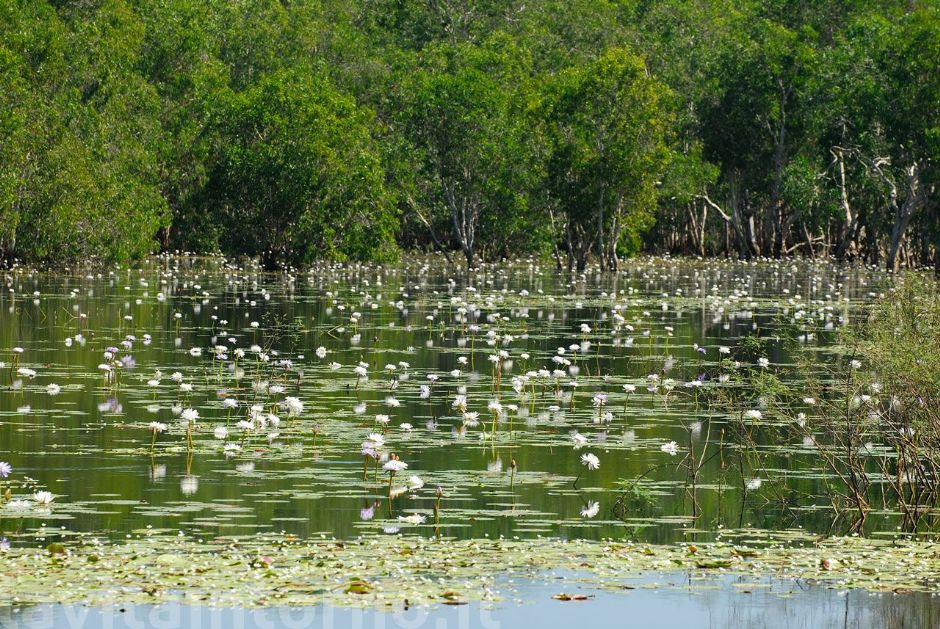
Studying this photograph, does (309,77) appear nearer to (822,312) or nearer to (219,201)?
(219,201)

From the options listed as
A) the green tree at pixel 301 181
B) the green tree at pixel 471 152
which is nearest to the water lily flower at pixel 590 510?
the green tree at pixel 301 181

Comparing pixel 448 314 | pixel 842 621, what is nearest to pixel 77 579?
pixel 842 621

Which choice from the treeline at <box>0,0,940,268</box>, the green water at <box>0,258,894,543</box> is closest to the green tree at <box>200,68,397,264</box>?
the treeline at <box>0,0,940,268</box>

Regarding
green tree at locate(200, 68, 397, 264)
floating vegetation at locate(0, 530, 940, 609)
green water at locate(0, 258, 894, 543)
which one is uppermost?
green tree at locate(200, 68, 397, 264)

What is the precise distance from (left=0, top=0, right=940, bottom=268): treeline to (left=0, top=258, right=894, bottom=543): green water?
22.0 metres

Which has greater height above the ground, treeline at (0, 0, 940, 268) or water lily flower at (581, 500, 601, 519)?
treeline at (0, 0, 940, 268)

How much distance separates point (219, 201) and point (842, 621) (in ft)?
179

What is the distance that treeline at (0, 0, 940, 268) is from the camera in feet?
188

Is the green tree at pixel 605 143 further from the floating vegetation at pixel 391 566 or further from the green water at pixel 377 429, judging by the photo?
the floating vegetation at pixel 391 566

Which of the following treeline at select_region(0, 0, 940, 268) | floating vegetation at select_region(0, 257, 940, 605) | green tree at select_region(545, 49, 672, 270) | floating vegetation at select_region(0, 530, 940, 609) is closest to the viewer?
floating vegetation at select_region(0, 530, 940, 609)

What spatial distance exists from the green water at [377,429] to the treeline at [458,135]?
72.1ft

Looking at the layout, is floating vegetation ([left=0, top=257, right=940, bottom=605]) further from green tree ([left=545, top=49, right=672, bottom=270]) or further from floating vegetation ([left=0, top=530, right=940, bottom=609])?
green tree ([left=545, top=49, right=672, bottom=270])

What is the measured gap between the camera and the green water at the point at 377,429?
37.2ft

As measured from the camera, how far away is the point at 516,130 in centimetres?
6638
